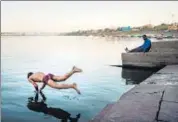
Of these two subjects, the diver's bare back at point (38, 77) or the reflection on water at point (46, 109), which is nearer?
the reflection on water at point (46, 109)

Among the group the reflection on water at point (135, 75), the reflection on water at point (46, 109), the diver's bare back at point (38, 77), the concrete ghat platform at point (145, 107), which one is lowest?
the reflection on water at point (46, 109)

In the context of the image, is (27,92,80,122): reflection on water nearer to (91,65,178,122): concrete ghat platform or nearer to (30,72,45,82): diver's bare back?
(30,72,45,82): diver's bare back

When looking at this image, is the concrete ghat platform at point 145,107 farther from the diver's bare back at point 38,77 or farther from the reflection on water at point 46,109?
the diver's bare back at point 38,77

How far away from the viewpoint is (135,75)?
1633 centimetres

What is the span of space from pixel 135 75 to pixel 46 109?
816 centimetres

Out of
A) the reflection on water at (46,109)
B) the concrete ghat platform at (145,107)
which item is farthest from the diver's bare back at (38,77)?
the concrete ghat platform at (145,107)

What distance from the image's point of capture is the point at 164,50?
52.5 feet

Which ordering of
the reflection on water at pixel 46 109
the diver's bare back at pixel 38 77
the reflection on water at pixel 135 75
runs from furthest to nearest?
the reflection on water at pixel 135 75 → the diver's bare back at pixel 38 77 → the reflection on water at pixel 46 109

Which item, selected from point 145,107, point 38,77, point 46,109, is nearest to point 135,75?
point 38,77

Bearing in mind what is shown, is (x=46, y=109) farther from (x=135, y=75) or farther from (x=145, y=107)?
(x=135, y=75)

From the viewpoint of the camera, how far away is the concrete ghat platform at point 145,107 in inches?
210

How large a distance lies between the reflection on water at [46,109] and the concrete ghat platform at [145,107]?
197cm

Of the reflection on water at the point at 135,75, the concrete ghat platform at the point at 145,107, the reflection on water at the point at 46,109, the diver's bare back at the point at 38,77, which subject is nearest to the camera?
the concrete ghat platform at the point at 145,107

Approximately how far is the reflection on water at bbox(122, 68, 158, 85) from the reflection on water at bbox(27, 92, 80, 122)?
5.62 metres
